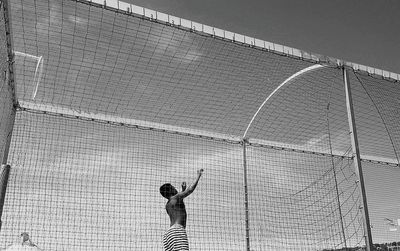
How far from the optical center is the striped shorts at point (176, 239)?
5.03 m

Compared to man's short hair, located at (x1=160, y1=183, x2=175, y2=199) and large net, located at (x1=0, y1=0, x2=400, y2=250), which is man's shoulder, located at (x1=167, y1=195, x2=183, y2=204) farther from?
large net, located at (x1=0, y1=0, x2=400, y2=250)

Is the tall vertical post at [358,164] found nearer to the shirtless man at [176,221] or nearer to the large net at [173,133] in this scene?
the large net at [173,133]

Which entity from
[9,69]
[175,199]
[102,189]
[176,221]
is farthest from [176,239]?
[9,69]

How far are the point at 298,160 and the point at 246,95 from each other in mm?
2366

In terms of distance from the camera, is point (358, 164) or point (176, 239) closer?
point (176, 239)

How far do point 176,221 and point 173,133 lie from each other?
3881mm

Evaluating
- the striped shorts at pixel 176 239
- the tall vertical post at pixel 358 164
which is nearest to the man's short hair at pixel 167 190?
the striped shorts at pixel 176 239

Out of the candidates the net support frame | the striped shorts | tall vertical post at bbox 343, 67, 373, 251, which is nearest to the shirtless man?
the striped shorts

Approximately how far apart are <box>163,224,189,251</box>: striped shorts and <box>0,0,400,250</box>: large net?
8.01ft

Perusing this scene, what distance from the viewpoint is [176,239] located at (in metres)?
5.06

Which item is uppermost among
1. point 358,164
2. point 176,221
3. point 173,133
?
point 173,133

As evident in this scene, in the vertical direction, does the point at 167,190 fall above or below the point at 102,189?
below

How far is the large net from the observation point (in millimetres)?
6660

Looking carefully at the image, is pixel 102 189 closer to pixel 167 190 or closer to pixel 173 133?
pixel 173 133
